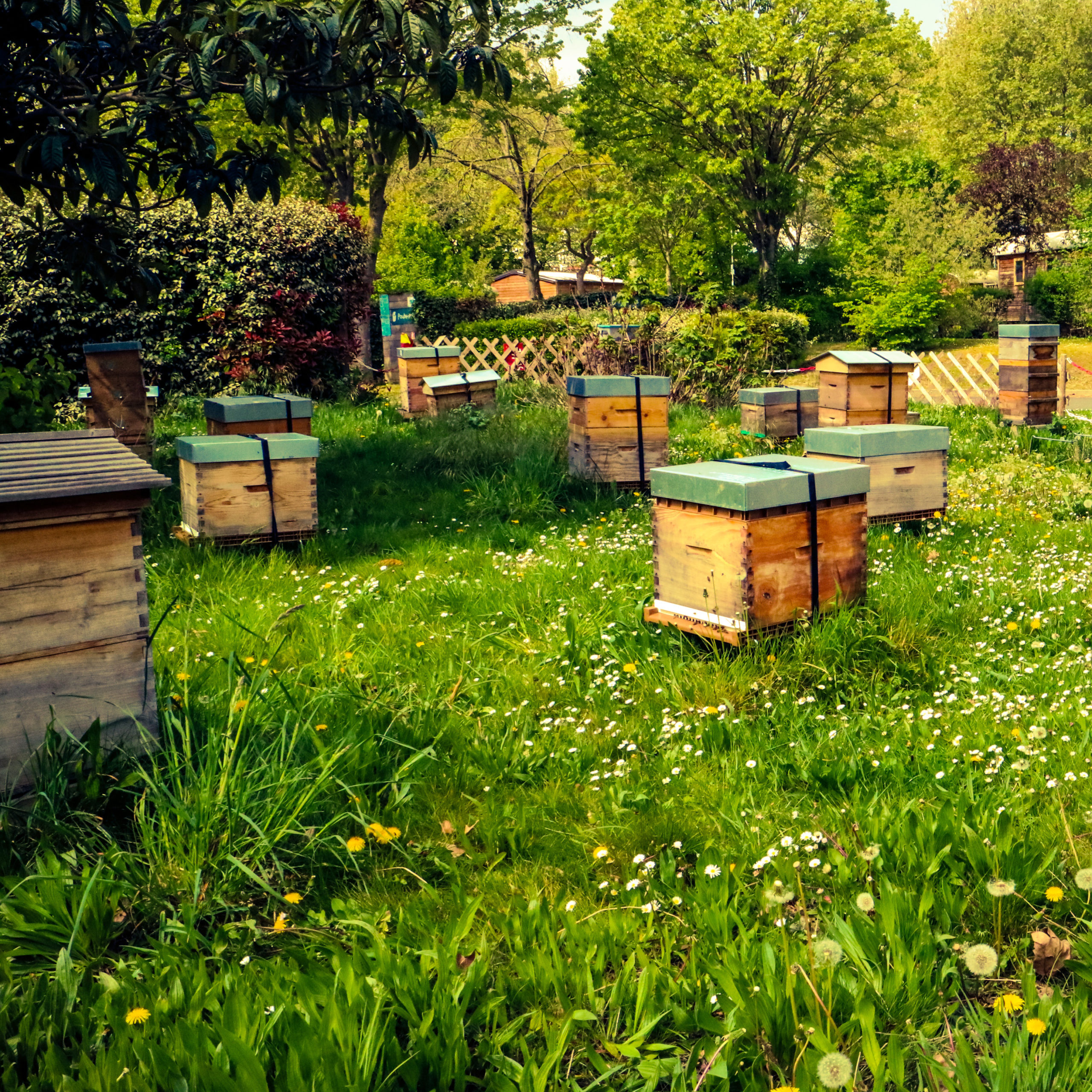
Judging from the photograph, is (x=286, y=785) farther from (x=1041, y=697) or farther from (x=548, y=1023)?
(x=1041, y=697)

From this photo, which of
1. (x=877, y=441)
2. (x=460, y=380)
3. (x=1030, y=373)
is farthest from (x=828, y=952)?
(x=460, y=380)

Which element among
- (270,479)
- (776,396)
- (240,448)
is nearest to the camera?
(240,448)

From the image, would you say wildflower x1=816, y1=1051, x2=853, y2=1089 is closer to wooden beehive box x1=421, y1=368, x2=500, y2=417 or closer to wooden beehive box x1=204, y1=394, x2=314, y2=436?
wooden beehive box x1=204, y1=394, x2=314, y2=436

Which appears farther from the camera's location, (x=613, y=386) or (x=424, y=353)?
(x=424, y=353)

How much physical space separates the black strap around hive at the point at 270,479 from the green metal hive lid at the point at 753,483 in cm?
296

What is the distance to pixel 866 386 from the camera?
1009 centimetres

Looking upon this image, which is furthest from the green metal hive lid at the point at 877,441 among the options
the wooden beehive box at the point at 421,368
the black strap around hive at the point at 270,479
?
the wooden beehive box at the point at 421,368

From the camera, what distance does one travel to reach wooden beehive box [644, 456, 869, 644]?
464 cm

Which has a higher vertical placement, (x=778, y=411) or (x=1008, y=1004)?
(x=778, y=411)

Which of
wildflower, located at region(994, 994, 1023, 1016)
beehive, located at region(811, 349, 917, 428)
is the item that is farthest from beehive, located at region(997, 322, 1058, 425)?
wildflower, located at region(994, 994, 1023, 1016)

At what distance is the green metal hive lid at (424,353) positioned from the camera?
13.6m

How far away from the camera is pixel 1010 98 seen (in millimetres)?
51531

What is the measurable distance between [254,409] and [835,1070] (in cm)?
701

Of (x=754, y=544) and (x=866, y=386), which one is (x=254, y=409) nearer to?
(x=754, y=544)
